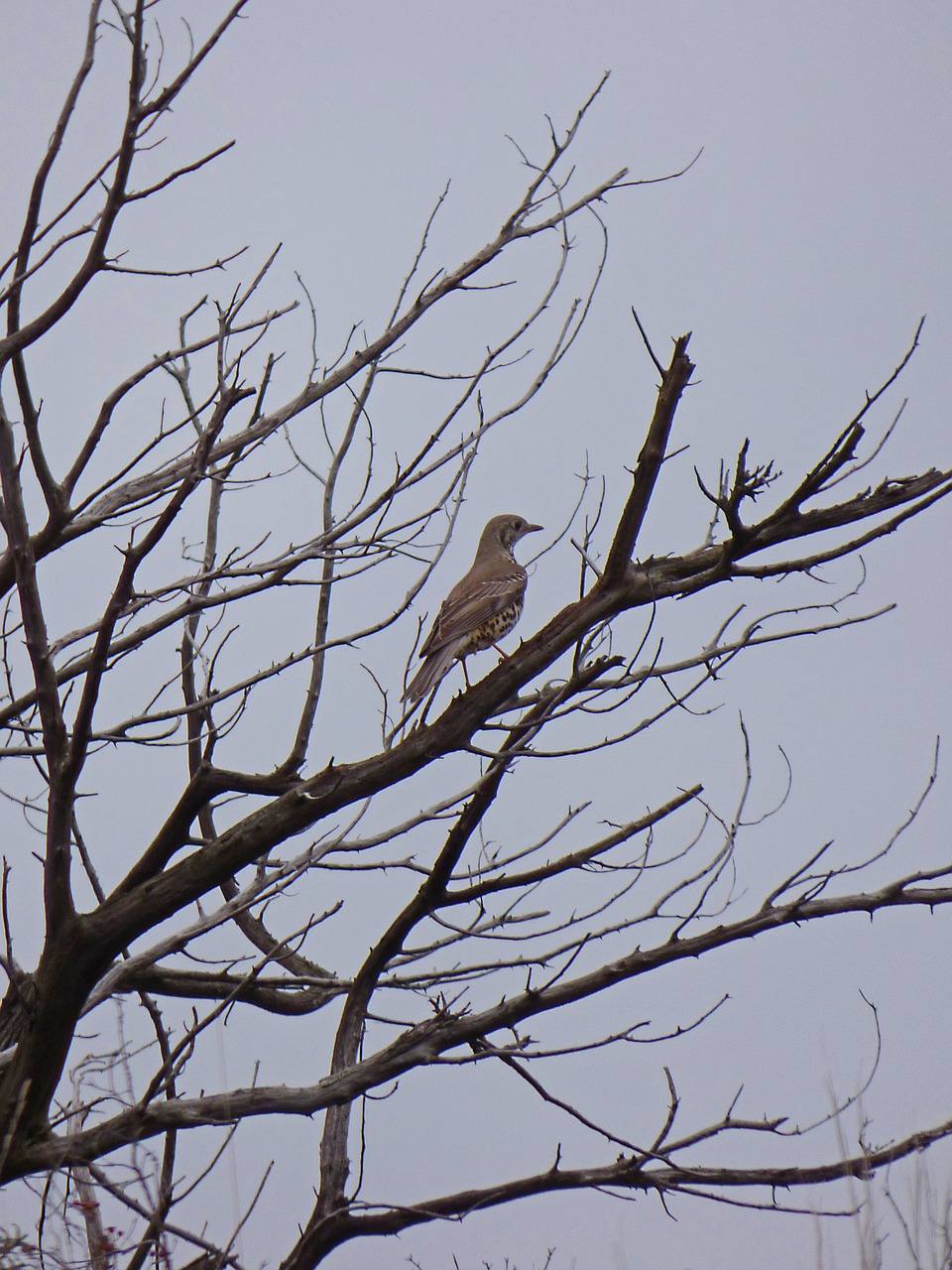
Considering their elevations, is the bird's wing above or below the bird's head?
below

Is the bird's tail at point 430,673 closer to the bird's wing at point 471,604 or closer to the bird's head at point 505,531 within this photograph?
the bird's wing at point 471,604

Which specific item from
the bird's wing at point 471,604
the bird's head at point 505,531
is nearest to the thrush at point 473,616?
the bird's wing at point 471,604

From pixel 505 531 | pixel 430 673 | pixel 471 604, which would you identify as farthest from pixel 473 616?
pixel 505 531

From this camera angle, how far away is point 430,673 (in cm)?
555

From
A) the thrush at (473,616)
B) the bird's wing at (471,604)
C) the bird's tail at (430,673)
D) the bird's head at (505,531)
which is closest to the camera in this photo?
the bird's tail at (430,673)

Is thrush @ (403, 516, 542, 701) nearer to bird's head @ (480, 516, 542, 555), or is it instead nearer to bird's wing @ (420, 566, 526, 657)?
bird's wing @ (420, 566, 526, 657)

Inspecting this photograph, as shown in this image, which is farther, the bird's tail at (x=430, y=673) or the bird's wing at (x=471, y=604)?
the bird's wing at (x=471, y=604)

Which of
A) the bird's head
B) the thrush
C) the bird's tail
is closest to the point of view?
the bird's tail

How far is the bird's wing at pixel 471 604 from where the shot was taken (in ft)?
20.5

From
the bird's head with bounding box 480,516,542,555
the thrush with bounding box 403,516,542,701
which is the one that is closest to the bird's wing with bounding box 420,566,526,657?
the thrush with bounding box 403,516,542,701

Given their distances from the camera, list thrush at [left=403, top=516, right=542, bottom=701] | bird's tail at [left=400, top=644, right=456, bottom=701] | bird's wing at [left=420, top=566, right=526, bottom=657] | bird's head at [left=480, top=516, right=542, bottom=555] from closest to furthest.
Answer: bird's tail at [left=400, top=644, right=456, bottom=701] → thrush at [left=403, top=516, right=542, bottom=701] → bird's wing at [left=420, top=566, right=526, bottom=657] → bird's head at [left=480, top=516, right=542, bottom=555]

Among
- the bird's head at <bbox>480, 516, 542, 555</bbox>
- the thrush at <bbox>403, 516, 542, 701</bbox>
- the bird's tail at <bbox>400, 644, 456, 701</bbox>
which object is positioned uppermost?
the bird's head at <bbox>480, 516, 542, 555</bbox>

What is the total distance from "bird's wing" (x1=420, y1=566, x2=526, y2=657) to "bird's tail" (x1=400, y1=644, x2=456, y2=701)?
0.06m

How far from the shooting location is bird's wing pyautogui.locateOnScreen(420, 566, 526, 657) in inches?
246
